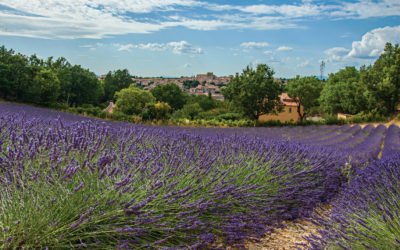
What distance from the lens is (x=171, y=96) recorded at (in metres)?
55.5

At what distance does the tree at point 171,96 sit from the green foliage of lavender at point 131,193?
51.4m

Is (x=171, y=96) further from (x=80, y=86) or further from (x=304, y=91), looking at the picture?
(x=304, y=91)

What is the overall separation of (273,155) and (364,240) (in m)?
1.87

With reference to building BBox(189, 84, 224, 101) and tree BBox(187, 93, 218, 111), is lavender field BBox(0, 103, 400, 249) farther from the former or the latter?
building BBox(189, 84, 224, 101)

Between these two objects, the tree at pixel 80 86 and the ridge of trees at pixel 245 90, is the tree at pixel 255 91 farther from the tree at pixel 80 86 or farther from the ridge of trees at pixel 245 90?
the tree at pixel 80 86

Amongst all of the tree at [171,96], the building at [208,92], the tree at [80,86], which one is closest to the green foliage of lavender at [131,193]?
the tree at [80,86]

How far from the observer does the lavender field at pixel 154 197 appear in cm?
204

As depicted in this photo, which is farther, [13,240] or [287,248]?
[287,248]

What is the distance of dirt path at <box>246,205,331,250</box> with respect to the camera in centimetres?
311

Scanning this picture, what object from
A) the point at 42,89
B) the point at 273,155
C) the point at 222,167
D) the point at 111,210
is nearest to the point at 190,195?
the point at 111,210

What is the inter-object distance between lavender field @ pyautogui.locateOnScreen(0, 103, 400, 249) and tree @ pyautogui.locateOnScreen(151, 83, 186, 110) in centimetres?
5135

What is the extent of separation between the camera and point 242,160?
3.74 meters

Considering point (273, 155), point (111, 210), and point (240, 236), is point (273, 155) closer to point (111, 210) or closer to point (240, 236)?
point (240, 236)

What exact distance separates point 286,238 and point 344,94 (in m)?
34.8
